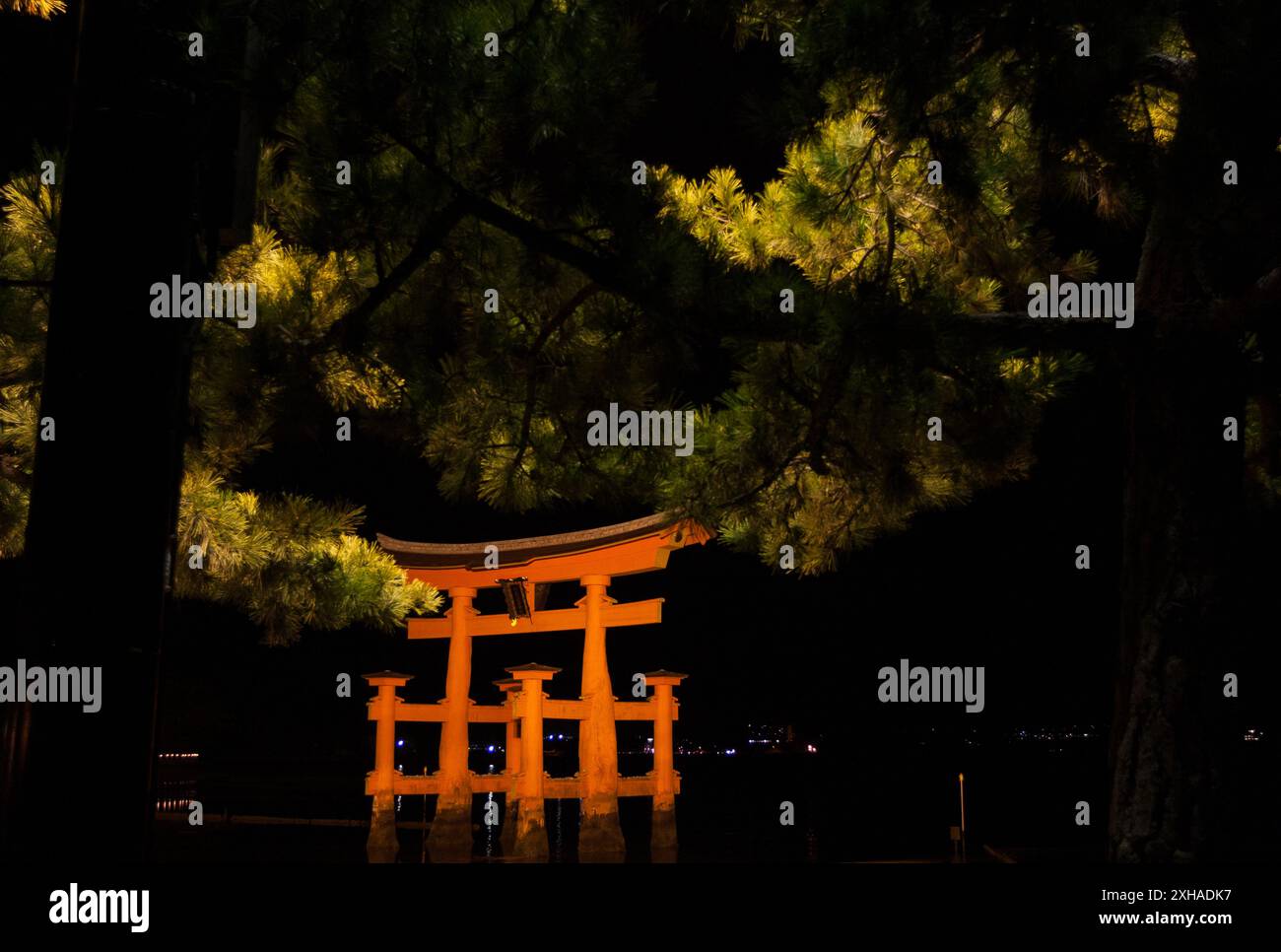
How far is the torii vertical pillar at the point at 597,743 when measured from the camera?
11.1m

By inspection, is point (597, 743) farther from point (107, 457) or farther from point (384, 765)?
point (107, 457)

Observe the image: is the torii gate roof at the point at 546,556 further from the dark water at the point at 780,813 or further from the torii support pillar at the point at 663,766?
the dark water at the point at 780,813

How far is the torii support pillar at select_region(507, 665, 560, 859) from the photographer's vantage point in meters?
11.2

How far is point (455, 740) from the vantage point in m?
11.9

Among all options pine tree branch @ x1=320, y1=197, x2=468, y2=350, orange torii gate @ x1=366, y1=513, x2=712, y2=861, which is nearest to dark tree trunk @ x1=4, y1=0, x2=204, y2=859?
pine tree branch @ x1=320, y1=197, x2=468, y2=350

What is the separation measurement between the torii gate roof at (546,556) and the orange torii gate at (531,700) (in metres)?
0.01

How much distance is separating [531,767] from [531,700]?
2.29 feet

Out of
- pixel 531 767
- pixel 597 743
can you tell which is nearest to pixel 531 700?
pixel 531 767

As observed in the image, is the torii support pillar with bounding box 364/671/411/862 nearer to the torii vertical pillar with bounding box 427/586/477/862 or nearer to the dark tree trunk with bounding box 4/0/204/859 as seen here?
the torii vertical pillar with bounding box 427/586/477/862

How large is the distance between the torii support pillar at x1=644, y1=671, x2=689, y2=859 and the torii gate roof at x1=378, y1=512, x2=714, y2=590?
6.40ft

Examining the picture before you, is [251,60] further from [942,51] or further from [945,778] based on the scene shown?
[945,778]

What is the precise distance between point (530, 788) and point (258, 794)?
78.7ft
